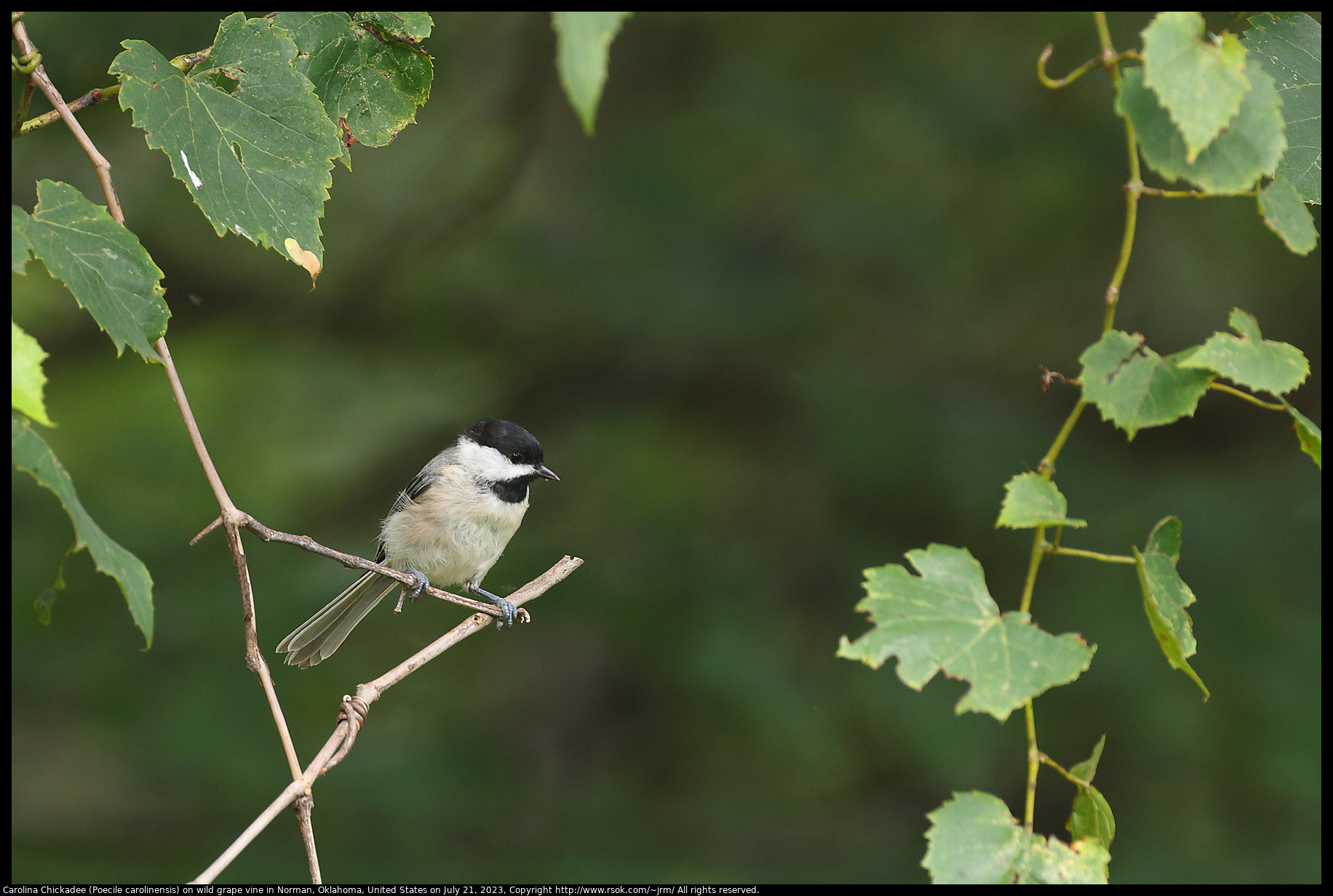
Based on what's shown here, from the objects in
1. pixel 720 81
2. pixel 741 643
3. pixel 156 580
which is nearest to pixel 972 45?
pixel 720 81

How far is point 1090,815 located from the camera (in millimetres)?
1520

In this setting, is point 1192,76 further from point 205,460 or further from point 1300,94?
point 205,460

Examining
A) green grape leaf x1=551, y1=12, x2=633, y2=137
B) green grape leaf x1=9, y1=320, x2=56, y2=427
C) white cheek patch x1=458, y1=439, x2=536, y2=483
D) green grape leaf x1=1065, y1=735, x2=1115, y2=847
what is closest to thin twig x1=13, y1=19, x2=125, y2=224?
green grape leaf x1=9, y1=320, x2=56, y2=427

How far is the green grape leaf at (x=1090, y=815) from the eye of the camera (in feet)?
4.92

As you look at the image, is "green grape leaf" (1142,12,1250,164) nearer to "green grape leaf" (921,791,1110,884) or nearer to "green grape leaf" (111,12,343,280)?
"green grape leaf" (921,791,1110,884)

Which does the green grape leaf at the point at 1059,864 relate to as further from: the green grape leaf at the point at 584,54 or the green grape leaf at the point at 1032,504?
the green grape leaf at the point at 584,54

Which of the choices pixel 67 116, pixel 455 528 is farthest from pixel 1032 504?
pixel 455 528

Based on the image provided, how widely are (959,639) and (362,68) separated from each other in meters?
1.48

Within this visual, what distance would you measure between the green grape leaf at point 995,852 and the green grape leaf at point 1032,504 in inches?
15.1

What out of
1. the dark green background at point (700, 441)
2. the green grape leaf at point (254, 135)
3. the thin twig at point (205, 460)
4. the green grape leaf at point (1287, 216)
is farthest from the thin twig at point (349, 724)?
the dark green background at point (700, 441)

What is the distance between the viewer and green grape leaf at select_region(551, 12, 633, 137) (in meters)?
0.95

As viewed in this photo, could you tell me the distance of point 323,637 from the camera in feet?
11.4

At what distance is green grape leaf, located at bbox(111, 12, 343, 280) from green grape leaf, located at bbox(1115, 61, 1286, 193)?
122 cm

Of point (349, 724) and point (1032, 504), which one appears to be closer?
point (1032, 504)
